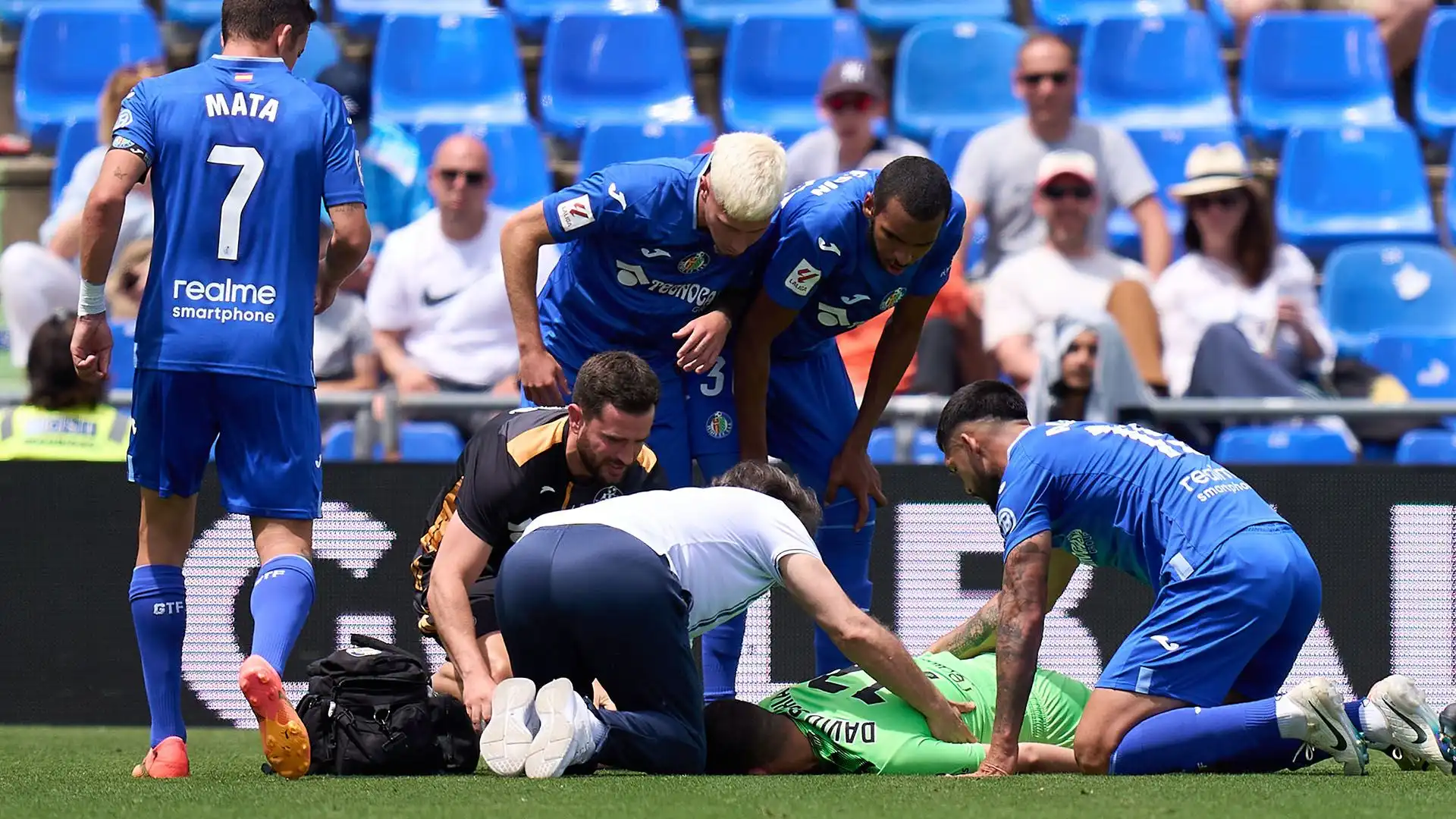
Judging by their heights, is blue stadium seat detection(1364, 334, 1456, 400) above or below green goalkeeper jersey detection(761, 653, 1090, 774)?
above

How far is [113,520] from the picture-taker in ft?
23.2

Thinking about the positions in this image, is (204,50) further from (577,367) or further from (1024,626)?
(1024,626)

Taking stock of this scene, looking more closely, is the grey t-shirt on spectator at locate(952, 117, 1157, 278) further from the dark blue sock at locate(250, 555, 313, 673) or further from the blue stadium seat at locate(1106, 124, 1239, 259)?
the dark blue sock at locate(250, 555, 313, 673)

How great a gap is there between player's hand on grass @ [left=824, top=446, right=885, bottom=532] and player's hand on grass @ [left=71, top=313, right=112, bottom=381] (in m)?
2.32

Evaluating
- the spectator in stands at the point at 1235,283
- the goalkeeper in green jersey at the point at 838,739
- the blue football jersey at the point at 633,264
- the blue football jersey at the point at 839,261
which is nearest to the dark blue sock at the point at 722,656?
the goalkeeper in green jersey at the point at 838,739

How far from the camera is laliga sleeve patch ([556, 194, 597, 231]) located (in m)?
5.54

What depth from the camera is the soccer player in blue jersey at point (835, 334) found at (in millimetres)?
5504

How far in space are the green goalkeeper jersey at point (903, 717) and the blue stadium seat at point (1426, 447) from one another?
9.80 ft

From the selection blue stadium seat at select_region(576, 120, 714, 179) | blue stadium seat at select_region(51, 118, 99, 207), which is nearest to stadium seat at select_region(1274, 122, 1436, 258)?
blue stadium seat at select_region(576, 120, 714, 179)

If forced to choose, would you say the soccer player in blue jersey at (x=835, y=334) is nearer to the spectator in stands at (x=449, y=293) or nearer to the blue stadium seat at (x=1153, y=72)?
the spectator in stands at (x=449, y=293)

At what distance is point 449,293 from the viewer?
28.0 feet

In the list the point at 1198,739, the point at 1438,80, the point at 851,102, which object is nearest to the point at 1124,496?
the point at 1198,739

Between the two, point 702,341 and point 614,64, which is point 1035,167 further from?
point 702,341

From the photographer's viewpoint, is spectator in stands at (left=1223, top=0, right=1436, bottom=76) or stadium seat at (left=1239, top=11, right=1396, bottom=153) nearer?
stadium seat at (left=1239, top=11, right=1396, bottom=153)
